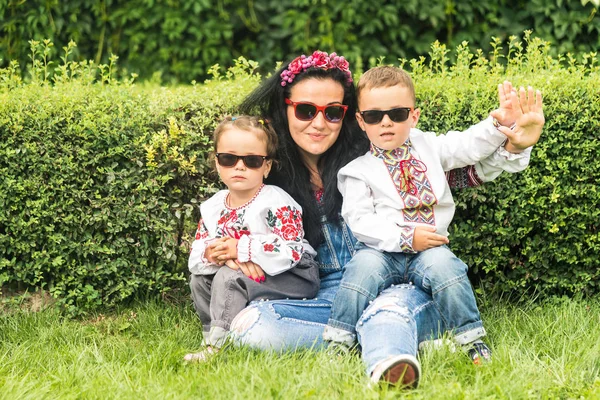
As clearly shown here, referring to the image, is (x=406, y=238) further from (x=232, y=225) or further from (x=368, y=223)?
(x=232, y=225)

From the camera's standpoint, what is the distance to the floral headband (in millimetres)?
3676

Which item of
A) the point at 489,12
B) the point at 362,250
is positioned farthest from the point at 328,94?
the point at 489,12

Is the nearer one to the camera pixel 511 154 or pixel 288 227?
pixel 511 154

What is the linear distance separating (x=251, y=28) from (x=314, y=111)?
3.90 meters

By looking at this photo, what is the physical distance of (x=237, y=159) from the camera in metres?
3.54

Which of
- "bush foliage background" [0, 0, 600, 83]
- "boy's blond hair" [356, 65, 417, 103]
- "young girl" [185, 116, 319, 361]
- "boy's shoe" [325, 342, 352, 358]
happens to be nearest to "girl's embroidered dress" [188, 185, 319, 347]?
"young girl" [185, 116, 319, 361]

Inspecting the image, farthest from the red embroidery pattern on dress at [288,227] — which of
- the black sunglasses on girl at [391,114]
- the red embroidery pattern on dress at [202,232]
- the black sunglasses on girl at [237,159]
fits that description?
the black sunglasses on girl at [391,114]

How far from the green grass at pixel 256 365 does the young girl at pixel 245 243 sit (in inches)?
10.1

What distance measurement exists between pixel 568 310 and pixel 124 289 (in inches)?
87.6

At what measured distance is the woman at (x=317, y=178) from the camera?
3.31 m

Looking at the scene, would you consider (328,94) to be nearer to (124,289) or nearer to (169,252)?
(169,252)

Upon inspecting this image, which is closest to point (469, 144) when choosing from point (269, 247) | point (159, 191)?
point (269, 247)

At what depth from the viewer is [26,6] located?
7.00 metres

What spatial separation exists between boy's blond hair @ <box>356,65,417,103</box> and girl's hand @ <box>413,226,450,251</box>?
1.96ft
